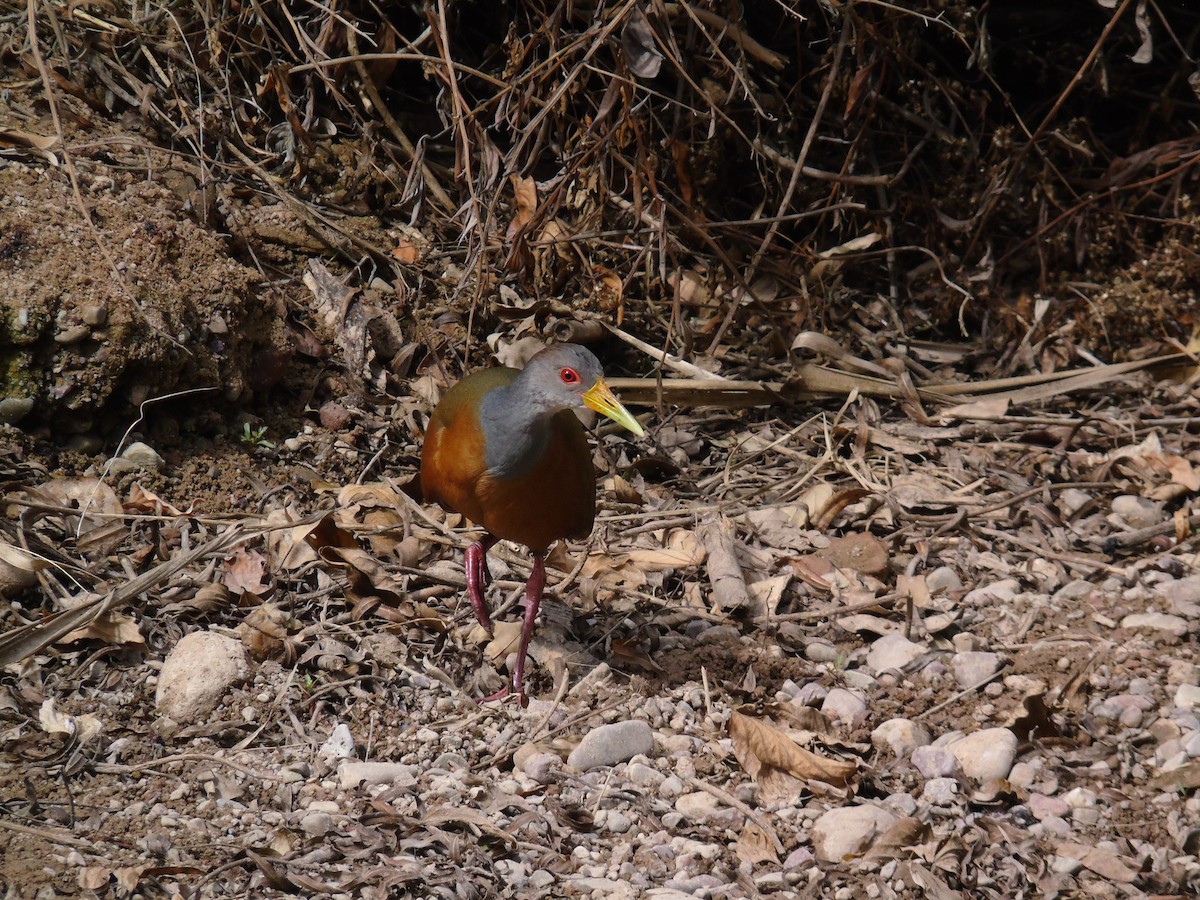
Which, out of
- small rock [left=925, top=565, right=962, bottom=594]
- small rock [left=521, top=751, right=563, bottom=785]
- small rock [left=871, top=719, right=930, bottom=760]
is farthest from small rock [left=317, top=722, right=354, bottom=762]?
small rock [left=925, top=565, right=962, bottom=594]

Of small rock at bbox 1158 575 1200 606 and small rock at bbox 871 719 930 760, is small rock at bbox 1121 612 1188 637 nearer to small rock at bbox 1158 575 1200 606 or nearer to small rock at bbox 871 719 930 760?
small rock at bbox 1158 575 1200 606

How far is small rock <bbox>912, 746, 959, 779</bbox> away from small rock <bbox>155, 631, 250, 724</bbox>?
80.3 inches

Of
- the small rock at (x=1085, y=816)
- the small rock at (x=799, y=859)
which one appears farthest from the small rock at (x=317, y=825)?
the small rock at (x=1085, y=816)

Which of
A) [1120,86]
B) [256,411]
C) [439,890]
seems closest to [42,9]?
[256,411]

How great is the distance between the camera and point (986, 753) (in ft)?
11.3

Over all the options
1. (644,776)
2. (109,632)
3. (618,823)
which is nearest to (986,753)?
(644,776)

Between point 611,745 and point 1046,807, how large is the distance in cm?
125

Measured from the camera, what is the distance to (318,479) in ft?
15.4

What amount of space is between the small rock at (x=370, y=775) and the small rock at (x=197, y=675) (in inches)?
18.4

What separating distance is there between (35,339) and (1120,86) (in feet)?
17.2

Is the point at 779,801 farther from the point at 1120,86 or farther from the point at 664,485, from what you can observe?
the point at 1120,86

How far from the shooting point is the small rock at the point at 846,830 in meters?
3.14

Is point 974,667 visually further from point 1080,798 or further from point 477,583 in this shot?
point 477,583

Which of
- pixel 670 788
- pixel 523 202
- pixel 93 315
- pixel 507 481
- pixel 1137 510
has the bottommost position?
pixel 670 788
